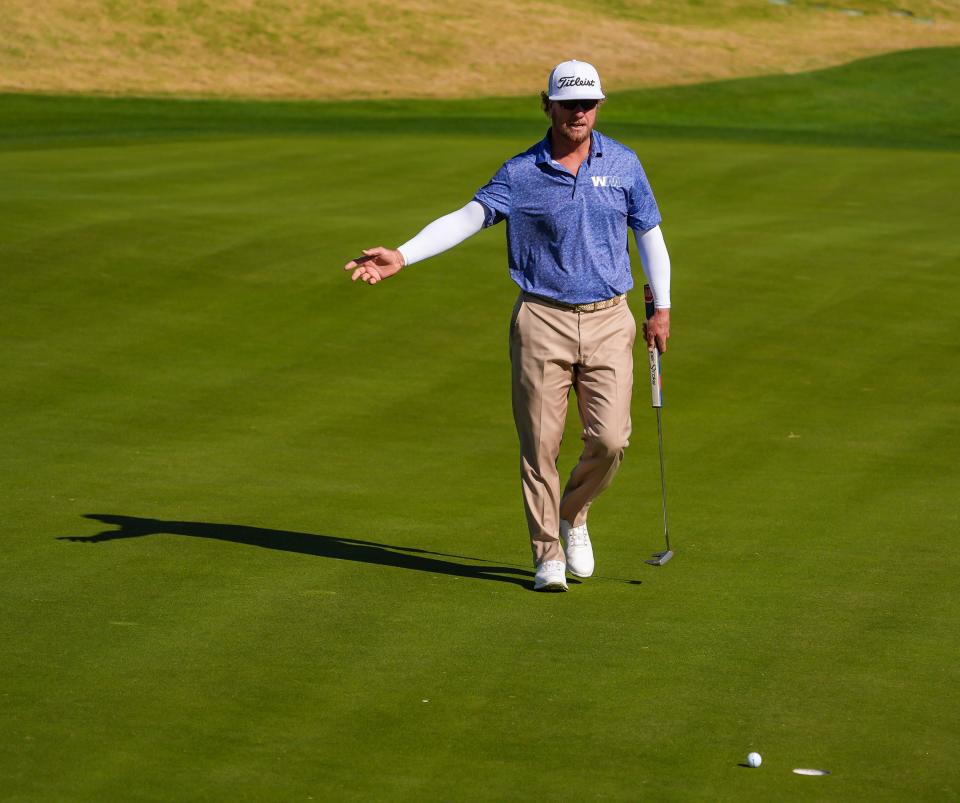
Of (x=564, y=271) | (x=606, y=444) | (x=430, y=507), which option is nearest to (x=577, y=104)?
(x=564, y=271)

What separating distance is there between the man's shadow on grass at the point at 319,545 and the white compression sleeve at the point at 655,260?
61.1 inches

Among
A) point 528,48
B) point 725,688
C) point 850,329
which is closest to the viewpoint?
point 725,688

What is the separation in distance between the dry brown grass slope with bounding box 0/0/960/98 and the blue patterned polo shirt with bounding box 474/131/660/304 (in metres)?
37.5

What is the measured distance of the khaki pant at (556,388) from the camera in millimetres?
8898

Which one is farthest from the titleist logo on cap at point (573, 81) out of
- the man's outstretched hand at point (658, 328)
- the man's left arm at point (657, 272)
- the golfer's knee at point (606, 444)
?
the golfer's knee at point (606, 444)

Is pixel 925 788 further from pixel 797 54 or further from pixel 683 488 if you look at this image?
pixel 797 54

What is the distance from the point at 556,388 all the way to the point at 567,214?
0.86m

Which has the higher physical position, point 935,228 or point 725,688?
point 725,688

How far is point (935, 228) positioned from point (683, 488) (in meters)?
10.7

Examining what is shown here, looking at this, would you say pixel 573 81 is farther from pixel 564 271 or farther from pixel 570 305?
pixel 570 305

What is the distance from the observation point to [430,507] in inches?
428

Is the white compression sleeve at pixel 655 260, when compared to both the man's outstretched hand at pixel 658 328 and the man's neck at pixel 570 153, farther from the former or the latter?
the man's neck at pixel 570 153

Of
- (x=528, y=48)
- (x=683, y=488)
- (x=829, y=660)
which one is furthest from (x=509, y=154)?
(x=528, y=48)

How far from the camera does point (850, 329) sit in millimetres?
16391
